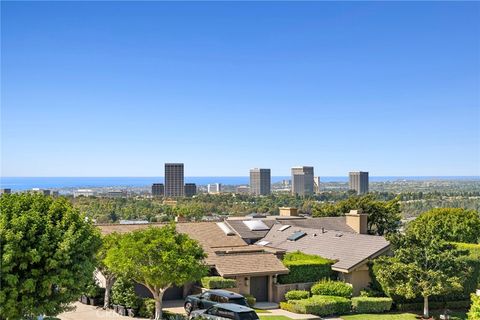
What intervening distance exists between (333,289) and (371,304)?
2.60 m

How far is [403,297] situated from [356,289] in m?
2.93

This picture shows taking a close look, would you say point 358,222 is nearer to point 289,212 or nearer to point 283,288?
point 289,212

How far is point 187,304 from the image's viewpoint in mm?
29922

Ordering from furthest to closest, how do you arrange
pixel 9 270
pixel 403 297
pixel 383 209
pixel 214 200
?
1. pixel 214 200
2. pixel 383 209
3. pixel 403 297
4. pixel 9 270

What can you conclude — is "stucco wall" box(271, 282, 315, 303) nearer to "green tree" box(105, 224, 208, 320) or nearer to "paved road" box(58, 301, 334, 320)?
"paved road" box(58, 301, 334, 320)

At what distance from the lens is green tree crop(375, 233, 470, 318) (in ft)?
102

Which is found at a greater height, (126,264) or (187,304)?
(126,264)

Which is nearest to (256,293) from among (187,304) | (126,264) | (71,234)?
(187,304)

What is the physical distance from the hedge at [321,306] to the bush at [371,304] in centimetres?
44

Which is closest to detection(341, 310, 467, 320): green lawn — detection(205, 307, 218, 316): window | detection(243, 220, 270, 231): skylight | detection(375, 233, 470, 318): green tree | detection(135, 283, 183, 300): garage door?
detection(375, 233, 470, 318): green tree

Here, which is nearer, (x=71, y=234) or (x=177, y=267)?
(x=71, y=234)

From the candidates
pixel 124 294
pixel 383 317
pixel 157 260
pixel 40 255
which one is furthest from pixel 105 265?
pixel 383 317

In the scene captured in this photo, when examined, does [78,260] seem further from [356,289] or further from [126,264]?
[356,289]

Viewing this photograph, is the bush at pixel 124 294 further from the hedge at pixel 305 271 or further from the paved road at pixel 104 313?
the hedge at pixel 305 271
